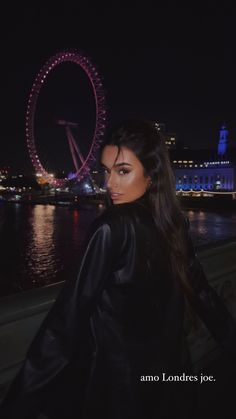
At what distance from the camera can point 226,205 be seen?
2143 inches

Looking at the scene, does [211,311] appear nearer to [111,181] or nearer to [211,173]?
[111,181]

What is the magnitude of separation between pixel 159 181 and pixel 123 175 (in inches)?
6.6

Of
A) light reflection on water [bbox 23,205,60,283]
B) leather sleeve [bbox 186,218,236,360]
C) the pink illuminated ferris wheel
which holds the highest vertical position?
the pink illuminated ferris wheel

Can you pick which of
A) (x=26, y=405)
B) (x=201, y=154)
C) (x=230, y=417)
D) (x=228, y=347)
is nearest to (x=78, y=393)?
(x=26, y=405)

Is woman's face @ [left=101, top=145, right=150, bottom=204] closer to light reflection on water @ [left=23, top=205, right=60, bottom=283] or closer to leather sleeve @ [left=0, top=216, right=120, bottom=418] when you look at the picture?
leather sleeve @ [left=0, top=216, right=120, bottom=418]

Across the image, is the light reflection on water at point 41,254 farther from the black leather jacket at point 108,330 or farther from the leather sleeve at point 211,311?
the black leather jacket at point 108,330

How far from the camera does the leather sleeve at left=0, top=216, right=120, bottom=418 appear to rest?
47.8 inches

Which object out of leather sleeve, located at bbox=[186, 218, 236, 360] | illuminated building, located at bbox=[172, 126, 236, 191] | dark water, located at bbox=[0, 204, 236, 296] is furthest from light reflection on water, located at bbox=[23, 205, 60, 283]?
illuminated building, located at bbox=[172, 126, 236, 191]

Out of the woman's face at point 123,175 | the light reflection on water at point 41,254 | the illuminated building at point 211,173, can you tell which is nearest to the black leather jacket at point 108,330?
the woman's face at point 123,175

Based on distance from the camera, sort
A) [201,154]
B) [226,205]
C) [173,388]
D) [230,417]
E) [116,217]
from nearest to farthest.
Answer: [116,217] < [173,388] < [230,417] < [226,205] < [201,154]

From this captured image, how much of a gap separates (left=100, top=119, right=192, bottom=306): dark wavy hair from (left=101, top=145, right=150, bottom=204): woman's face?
0.02 meters

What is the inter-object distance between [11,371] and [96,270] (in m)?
0.90

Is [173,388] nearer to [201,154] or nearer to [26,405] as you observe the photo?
[26,405]

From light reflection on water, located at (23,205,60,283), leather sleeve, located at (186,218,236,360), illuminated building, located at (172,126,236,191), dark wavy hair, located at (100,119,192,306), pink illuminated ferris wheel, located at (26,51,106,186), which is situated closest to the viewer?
dark wavy hair, located at (100,119,192,306)
